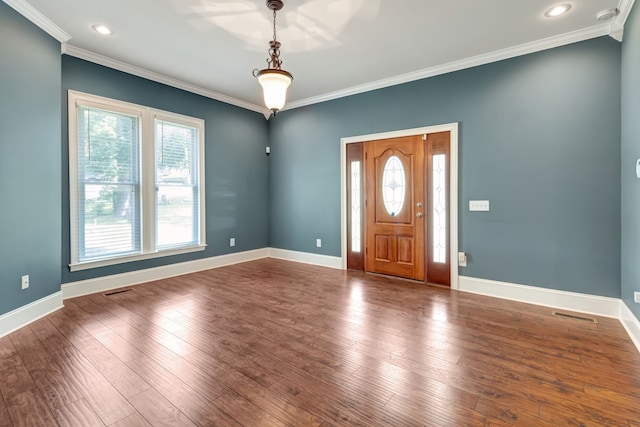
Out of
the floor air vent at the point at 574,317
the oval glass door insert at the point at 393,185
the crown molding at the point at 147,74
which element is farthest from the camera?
the oval glass door insert at the point at 393,185

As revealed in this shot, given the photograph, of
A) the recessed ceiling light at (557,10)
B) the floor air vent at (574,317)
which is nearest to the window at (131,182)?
the recessed ceiling light at (557,10)

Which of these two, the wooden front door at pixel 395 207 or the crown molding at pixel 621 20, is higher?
the crown molding at pixel 621 20

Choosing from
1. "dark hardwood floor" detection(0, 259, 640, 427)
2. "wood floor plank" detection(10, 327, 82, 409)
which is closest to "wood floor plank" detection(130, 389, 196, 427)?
"dark hardwood floor" detection(0, 259, 640, 427)

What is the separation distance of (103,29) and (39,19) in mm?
519

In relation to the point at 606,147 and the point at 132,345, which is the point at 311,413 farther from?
the point at 606,147

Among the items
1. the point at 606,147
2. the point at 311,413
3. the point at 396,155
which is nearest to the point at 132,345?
the point at 311,413

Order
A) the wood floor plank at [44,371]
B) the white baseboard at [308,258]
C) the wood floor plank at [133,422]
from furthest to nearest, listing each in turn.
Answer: the white baseboard at [308,258]
the wood floor plank at [44,371]
the wood floor plank at [133,422]

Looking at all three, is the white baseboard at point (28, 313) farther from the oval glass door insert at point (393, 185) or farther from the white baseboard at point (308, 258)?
the oval glass door insert at point (393, 185)

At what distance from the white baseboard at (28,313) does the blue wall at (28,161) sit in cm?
6

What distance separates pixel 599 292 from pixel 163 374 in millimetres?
4184

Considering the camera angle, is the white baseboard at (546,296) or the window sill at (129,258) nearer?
the white baseboard at (546,296)

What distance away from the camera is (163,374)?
203 centimetres

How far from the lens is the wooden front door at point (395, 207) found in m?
4.24

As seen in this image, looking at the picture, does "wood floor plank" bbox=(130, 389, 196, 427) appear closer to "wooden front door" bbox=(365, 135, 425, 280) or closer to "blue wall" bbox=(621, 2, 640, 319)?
"wooden front door" bbox=(365, 135, 425, 280)
